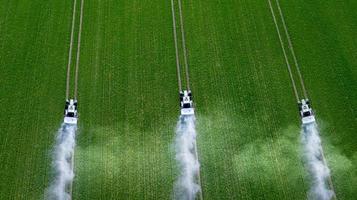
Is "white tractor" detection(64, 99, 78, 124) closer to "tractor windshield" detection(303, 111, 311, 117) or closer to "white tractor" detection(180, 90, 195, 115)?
"white tractor" detection(180, 90, 195, 115)

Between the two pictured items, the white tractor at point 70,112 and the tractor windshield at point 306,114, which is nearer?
the white tractor at point 70,112

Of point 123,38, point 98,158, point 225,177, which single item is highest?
point 123,38

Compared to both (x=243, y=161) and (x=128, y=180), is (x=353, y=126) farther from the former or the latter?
(x=128, y=180)

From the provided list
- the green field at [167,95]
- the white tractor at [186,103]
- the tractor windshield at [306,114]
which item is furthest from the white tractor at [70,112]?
the tractor windshield at [306,114]

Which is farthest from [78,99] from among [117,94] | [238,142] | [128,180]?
[238,142]

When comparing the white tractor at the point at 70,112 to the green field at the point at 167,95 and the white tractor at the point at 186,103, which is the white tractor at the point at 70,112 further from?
the white tractor at the point at 186,103

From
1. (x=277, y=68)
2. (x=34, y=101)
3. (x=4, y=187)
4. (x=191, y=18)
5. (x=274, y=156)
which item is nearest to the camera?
(x=4, y=187)

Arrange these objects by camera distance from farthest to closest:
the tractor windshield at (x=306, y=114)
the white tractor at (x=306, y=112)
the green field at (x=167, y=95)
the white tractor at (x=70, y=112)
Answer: the tractor windshield at (x=306, y=114), the white tractor at (x=306, y=112), the white tractor at (x=70, y=112), the green field at (x=167, y=95)
